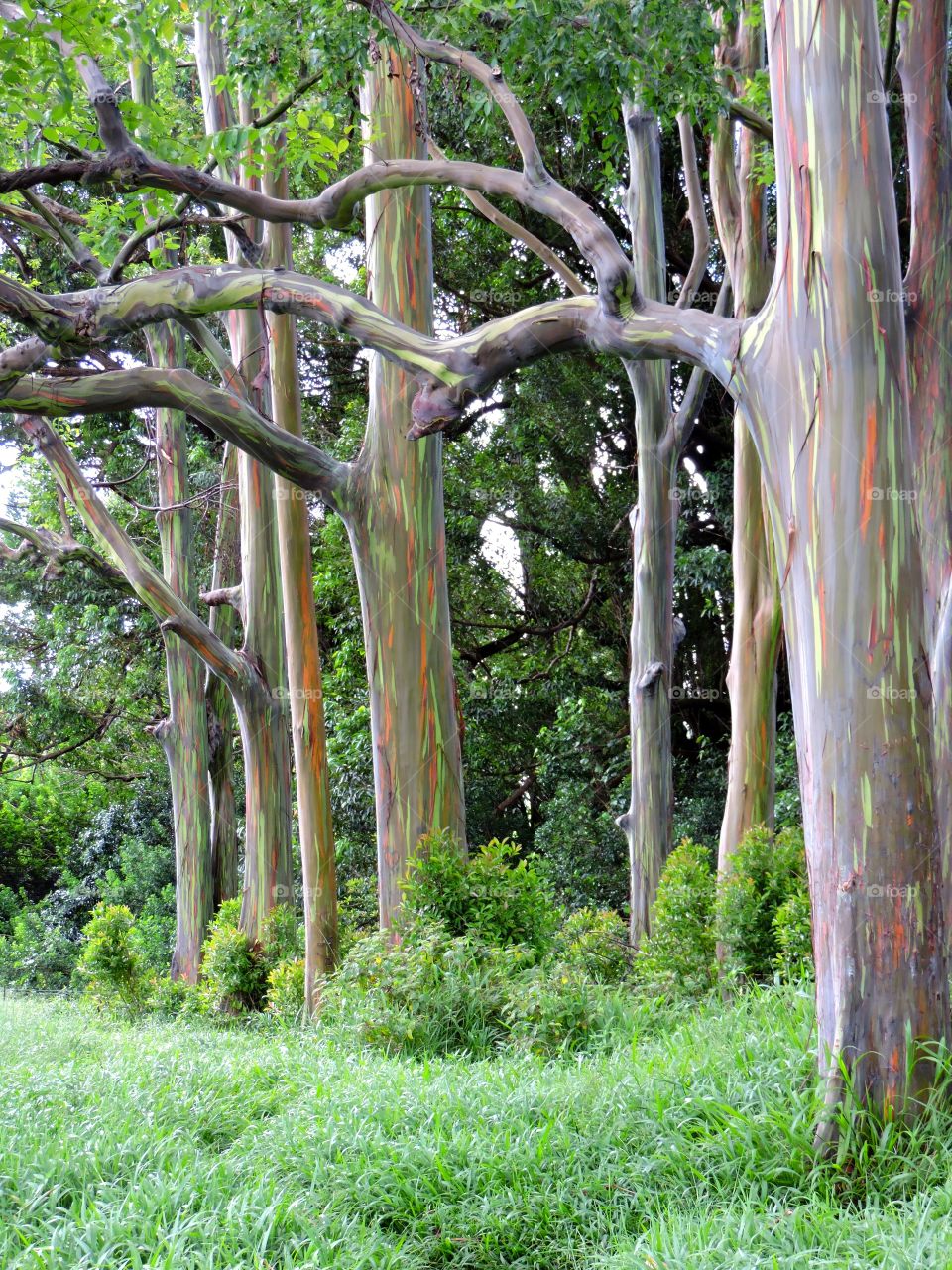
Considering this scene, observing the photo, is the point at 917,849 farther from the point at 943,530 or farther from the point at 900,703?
the point at 943,530

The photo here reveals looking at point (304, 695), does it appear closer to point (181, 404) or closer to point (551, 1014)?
point (181, 404)

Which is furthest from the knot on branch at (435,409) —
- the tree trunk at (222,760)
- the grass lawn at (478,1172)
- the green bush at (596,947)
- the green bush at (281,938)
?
the tree trunk at (222,760)

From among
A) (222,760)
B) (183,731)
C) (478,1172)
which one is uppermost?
(183,731)

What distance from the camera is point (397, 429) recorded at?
29.2ft

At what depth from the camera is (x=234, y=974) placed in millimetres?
11172

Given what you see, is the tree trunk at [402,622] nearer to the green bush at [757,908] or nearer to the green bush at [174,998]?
the green bush at [757,908]

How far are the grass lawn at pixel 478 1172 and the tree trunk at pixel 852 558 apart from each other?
468mm

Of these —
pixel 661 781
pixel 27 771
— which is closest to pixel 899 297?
pixel 661 781

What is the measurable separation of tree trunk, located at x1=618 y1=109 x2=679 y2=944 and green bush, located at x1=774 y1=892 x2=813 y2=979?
3123 mm

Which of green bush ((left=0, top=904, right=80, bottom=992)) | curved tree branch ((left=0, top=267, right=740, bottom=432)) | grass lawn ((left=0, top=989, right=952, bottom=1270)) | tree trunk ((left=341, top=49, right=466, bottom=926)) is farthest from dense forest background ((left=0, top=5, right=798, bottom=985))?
grass lawn ((left=0, top=989, right=952, bottom=1270))

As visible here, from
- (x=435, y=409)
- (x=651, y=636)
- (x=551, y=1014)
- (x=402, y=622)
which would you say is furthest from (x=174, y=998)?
(x=435, y=409)

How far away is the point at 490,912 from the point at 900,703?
391cm

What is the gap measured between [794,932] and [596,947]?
174 cm

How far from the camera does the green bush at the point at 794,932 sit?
24.0 ft
